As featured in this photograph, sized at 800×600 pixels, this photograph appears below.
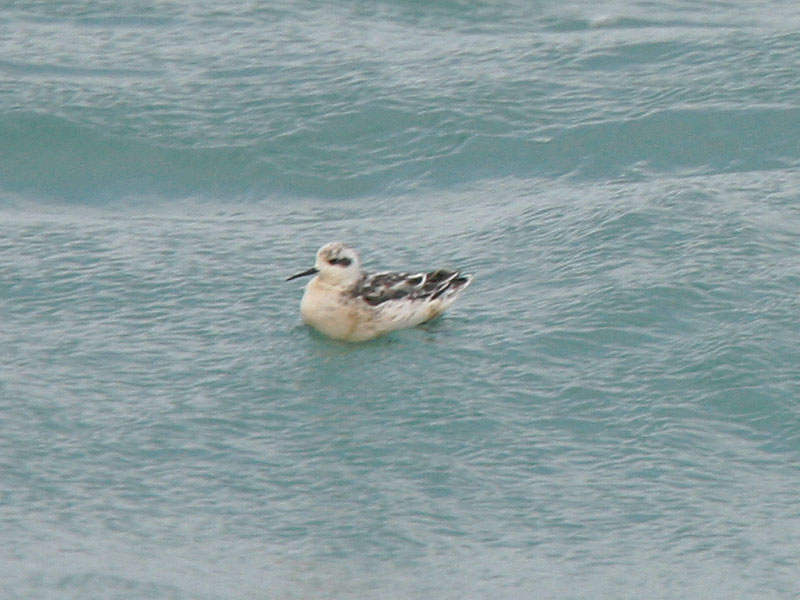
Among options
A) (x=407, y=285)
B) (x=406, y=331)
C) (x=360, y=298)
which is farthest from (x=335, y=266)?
(x=406, y=331)

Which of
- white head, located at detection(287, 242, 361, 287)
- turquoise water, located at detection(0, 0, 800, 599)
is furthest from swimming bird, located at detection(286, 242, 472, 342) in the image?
turquoise water, located at detection(0, 0, 800, 599)

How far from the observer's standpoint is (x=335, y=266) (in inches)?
571

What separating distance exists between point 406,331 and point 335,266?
2.86 ft

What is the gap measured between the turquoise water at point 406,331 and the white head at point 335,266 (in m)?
0.57

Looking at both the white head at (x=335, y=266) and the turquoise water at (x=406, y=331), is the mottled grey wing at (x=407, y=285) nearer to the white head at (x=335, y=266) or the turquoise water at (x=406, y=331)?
the white head at (x=335, y=266)

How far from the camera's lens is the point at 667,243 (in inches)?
625

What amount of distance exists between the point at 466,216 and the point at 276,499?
607 centimetres

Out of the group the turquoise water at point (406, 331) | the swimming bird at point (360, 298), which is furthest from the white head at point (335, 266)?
the turquoise water at point (406, 331)

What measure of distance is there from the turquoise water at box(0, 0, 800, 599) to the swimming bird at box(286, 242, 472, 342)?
7.2 inches

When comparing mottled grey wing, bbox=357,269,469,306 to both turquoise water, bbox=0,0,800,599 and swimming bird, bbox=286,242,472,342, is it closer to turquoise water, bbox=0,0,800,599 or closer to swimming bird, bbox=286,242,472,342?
swimming bird, bbox=286,242,472,342

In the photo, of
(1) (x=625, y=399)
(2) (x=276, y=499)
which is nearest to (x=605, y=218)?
(1) (x=625, y=399)

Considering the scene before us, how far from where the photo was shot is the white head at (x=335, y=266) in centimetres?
1446

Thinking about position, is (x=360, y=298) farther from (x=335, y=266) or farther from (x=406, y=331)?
(x=406, y=331)

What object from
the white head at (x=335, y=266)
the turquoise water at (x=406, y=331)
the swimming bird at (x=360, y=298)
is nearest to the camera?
the turquoise water at (x=406, y=331)
